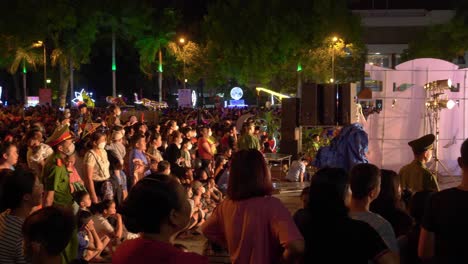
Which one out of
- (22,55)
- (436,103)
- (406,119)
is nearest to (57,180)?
(436,103)

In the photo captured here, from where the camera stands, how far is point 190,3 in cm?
5428

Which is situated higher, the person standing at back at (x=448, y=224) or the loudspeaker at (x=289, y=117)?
the loudspeaker at (x=289, y=117)

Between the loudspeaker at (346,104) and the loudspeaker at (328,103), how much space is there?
0.12 meters

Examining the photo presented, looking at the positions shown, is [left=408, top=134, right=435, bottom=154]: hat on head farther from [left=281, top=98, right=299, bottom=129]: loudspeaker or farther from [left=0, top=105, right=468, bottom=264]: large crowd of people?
[left=281, top=98, right=299, bottom=129]: loudspeaker

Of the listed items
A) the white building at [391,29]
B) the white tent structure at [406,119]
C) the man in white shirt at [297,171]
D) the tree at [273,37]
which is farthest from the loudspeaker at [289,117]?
the white building at [391,29]

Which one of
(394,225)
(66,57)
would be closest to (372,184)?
(394,225)

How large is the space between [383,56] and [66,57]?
97.0 feet

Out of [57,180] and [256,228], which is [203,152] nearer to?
[57,180]

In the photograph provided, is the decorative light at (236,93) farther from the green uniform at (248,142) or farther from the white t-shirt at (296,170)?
the green uniform at (248,142)

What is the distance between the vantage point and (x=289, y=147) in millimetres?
17000

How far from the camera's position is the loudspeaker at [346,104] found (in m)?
12.0

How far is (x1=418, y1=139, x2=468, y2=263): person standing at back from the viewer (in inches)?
152

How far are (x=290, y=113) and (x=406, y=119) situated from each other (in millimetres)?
A: 3591

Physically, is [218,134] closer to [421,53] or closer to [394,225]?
[394,225]
